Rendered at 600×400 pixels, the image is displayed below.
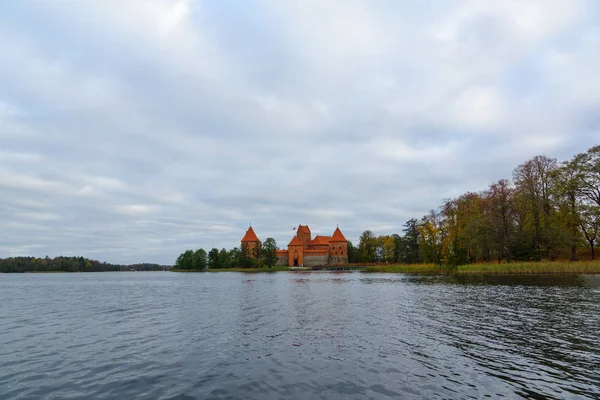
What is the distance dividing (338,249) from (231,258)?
45.2 m

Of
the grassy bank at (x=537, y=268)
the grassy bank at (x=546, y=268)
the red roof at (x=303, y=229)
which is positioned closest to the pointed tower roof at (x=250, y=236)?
the red roof at (x=303, y=229)

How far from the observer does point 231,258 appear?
142 m

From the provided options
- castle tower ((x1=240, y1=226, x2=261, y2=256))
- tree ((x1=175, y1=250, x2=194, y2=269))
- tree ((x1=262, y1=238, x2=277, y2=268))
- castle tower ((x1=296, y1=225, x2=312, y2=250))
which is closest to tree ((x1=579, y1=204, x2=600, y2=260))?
tree ((x1=262, y1=238, x2=277, y2=268))

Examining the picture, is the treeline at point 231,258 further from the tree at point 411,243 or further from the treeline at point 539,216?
the treeline at point 539,216

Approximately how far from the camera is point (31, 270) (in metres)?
167

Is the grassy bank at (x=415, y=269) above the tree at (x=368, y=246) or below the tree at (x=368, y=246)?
below

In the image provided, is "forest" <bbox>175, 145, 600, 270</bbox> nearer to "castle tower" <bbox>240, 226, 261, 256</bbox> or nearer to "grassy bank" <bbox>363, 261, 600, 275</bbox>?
"grassy bank" <bbox>363, 261, 600, 275</bbox>

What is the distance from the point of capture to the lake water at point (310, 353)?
962cm

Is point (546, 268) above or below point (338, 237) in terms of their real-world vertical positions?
below

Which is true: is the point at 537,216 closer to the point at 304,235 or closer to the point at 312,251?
the point at 312,251

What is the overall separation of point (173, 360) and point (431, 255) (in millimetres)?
75885

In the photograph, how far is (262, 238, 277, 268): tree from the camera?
132 meters

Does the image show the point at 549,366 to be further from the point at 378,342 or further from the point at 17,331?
the point at 17,331

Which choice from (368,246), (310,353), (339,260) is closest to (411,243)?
(368,246)
